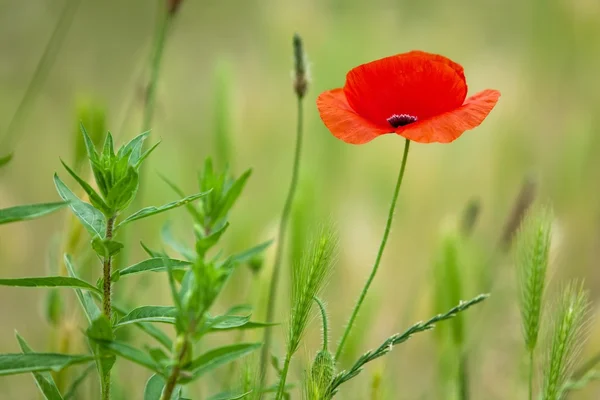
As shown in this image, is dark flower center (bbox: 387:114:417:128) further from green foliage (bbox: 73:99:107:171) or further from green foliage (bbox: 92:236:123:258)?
green foliage (bbox: 73:99:107:171)

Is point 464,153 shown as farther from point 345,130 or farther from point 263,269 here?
point 345,130

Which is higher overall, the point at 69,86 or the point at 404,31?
the point at 404,31

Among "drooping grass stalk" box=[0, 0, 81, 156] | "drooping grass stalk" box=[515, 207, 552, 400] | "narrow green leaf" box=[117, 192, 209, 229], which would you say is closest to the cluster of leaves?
"narrow green leaf" box=[117, 192, 209, 229]

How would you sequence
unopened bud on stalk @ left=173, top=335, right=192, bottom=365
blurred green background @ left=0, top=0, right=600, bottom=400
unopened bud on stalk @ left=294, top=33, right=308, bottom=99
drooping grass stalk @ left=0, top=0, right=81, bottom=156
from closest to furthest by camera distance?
unopened bud on stalk @ left=173, top=335, right=192, bottom=365
unopened bud on stalk @ left=294, top=33, right=308, bottom=99
drooping grass stalk @ left=0, top=0, right=81, bottom=156
blurred green background @ left=0, top=0, right=600, bottom=400

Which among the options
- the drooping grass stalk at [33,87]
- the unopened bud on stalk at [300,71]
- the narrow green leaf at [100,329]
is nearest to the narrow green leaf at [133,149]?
the narrow green leaf at [100,329]

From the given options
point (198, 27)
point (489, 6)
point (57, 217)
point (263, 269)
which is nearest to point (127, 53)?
point (198, 27)
